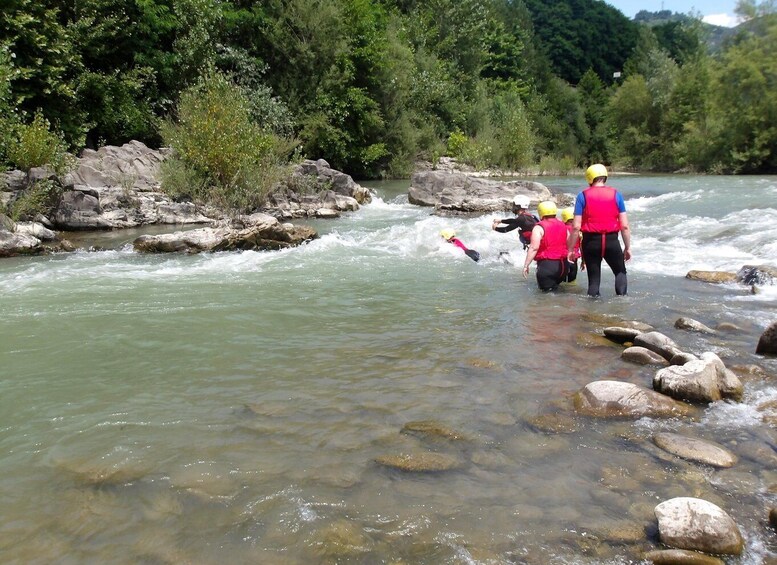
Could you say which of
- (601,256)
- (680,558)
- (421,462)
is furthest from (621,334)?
(680,558)

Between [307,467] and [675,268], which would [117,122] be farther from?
[307,467]

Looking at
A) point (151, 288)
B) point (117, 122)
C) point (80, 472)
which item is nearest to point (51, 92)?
point (117, 122)

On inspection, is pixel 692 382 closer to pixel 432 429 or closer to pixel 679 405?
pixel 679 405

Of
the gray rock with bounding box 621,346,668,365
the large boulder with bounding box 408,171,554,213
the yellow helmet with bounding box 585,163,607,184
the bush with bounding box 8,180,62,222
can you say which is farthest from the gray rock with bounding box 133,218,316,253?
the gray rock with bounding box 621,346,668,365

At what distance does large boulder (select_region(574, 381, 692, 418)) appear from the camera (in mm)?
4421

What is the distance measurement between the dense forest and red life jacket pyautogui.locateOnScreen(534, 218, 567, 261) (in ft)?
35.0

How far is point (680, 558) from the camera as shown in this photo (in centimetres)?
281

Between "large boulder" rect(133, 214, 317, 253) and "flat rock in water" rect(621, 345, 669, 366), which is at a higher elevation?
"large boulder" rect(133, 214, 317, 253)

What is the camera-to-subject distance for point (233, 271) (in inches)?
413

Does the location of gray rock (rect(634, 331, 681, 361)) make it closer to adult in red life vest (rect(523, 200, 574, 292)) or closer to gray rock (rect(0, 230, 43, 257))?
adult in red life vest (rect(523, 200, 574, 292))

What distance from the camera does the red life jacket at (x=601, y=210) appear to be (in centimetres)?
787

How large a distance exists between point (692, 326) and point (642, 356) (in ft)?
4.57

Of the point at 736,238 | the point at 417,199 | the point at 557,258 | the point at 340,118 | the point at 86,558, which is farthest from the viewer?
the point at 340,118

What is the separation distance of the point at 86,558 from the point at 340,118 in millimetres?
27605
